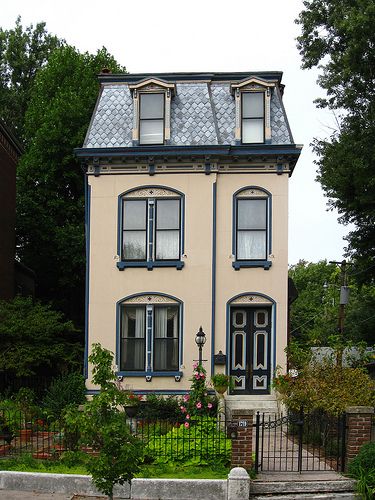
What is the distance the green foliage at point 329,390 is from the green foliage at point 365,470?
200 cm

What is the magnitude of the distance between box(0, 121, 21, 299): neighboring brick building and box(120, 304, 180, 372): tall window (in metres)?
7.24

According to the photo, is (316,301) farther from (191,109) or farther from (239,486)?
(239,486)

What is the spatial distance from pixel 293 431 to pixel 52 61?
82.6 feet

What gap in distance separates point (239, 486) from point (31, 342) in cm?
1247

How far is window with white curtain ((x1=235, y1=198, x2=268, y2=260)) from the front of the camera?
77.4 feet

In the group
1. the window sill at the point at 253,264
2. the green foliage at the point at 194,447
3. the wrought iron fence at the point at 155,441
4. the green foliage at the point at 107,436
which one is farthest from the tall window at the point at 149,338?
the green foliage at the point at 107,436

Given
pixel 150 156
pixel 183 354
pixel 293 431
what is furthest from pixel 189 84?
pixel 293 431

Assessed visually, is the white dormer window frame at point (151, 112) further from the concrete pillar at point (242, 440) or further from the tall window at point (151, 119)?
the concrete pillar at point (242, 440)

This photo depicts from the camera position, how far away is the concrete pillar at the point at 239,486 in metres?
13.9

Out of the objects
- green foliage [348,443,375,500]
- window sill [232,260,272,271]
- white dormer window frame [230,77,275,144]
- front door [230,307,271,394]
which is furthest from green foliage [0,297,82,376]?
green foliage [348,443,375,500]

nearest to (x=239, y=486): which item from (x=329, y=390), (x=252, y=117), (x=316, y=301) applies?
(x=329, y=390)

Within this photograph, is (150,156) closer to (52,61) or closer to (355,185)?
(355,185)

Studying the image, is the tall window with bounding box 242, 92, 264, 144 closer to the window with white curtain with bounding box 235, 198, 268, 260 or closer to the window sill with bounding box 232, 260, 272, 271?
the window with white curtain with bounding box 235, 198, 268, 260

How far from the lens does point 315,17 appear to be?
2705cm
